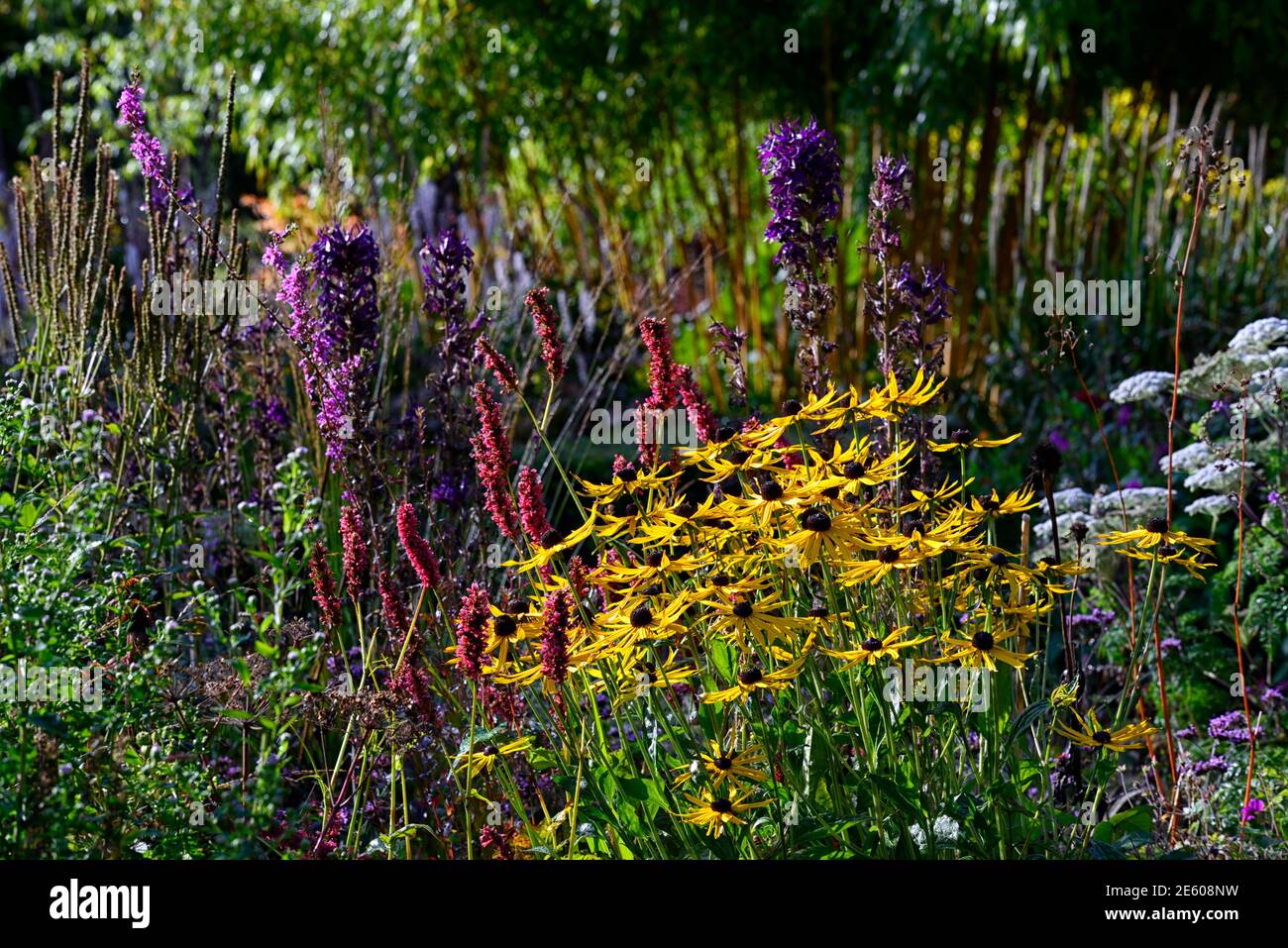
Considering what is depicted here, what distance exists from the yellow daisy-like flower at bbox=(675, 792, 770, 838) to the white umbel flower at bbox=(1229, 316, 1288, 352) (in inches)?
77.4

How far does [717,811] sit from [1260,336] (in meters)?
2.06

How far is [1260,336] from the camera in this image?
10.3ft

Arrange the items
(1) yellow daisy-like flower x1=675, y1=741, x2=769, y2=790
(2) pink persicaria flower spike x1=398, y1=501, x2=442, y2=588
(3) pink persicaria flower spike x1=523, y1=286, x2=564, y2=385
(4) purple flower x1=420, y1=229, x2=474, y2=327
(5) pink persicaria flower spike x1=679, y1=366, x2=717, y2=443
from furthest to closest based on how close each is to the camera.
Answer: (4) purple flower x1=420, y1=229, x2=474, y2=327, (5) pink persicaria flower spike x1=679, y1=366, x2=717, y2=443, (3) pink persicaria flower spike x1=523, y1=286, x2=564, y2=385, (2) pink persicaria flower spike x1=398, y1=501, x2=442, y2=588, (1) yellow daisy-like flower x1=675, y1=741, x2=769, y2=790

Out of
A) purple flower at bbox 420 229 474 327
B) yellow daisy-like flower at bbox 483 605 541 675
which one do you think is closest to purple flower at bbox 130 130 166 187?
purple flower at bbox 420 229 474 327

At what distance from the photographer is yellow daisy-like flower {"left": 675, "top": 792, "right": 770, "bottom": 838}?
5.75 ft

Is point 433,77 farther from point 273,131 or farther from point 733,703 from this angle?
point 733,703

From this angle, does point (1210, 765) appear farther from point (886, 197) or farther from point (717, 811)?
point (717, 811)

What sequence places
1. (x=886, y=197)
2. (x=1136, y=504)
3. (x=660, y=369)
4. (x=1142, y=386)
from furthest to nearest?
(x=1142, y=386) → (x=1136, y=504) → (x=886, y=197) → (x=660, y=369)

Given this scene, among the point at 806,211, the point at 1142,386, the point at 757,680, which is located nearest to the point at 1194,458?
the point at 1142,386

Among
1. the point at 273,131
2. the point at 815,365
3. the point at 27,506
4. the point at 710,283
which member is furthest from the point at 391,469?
the point at 273,131

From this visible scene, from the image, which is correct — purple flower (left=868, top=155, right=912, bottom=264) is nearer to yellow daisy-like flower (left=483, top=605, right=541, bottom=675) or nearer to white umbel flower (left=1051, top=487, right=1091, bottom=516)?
white umbel flower (left=1051, top=487, right=1091, bottom=516)

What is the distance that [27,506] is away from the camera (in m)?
1.75

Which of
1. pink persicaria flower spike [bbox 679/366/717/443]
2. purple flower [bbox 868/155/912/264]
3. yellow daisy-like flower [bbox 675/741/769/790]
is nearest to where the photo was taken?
yellow daisy-like flower [bbox 675/741/769/790]

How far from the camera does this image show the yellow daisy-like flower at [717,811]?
1.75m
